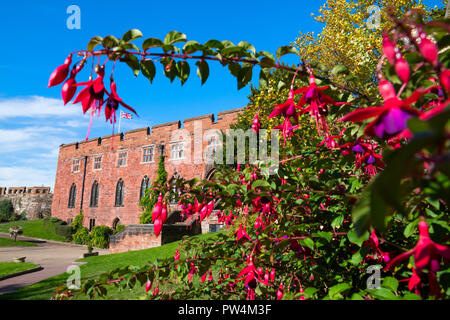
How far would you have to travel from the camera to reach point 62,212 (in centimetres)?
2531

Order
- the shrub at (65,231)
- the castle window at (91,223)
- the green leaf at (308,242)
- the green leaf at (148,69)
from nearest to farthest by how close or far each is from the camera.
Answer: the green leaf at (148,69) < the green leaf at (308,242) < the shrub at (65,231) < the castle window at (91,223)

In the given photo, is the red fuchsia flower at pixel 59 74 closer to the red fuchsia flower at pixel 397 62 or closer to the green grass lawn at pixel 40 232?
the red fuchsia flower at pixel 397 62

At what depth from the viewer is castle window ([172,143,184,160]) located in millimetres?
18891

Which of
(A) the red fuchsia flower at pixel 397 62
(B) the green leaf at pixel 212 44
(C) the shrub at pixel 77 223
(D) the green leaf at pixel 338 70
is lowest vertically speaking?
(C) the shrub at pixel 77 223

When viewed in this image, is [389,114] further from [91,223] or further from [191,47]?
[91,223]

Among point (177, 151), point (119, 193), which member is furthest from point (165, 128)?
point (119, 193)

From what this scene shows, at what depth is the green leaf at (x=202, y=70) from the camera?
3.79ft

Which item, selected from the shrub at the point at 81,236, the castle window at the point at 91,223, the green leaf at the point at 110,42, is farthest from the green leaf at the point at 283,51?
the castle window at the point at 91,223

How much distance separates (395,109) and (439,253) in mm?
371

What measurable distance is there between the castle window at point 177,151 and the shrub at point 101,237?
23.6 feet

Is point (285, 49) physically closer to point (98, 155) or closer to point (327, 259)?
point (327, 259)

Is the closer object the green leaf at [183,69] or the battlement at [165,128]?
the green leaf at [183,69]

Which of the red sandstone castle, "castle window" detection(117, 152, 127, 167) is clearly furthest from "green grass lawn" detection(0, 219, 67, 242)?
"castle window" detection(117, 152, 127, 167)
